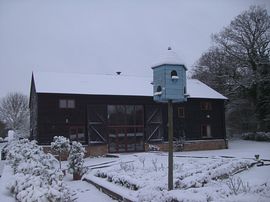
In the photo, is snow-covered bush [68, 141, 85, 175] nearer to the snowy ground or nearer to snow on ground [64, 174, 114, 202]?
the snowy ground

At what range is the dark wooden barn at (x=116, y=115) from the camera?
A: 27281mm

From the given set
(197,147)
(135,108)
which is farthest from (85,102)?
(197,147)

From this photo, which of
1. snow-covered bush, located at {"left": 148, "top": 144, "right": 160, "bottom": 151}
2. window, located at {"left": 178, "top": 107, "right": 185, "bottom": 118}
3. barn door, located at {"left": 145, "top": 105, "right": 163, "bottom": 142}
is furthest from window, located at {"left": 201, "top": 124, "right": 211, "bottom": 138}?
snow-covered bush, located at {"left": 148, "top": 144, "right": 160, "bottom": 151}

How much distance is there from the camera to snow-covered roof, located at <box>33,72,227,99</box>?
1110 inches

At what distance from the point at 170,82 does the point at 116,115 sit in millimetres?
19912

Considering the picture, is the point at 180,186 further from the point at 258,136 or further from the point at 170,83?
the point at 258,136

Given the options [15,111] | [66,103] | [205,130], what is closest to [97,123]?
[66,103]

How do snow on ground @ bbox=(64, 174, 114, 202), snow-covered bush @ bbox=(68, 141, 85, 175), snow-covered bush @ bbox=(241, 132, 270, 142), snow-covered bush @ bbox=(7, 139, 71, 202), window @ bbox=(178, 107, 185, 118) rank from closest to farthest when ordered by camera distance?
snow-covered bush @ bbox=(7, 139, 71, 202), snow on ground @ bbox=(64, 174, 114, 202), snow-covered bush @ bbox=(68, 141, 85, 175), window @ bbox=(178, 107, 185, 118), snow-covered bush @ bbox=(241, 132, 270, 142)

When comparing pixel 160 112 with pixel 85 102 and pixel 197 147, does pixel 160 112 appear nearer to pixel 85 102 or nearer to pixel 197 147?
pixel 197 147

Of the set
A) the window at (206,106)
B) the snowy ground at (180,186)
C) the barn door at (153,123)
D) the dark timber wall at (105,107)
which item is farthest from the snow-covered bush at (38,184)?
the window at (206,106)

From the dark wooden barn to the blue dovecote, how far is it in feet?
60.6

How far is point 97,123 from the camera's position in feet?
93.2

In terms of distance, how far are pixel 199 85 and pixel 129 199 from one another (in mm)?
28196

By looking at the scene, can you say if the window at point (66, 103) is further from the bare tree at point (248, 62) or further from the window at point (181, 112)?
the bare tree at point (248, 62)
